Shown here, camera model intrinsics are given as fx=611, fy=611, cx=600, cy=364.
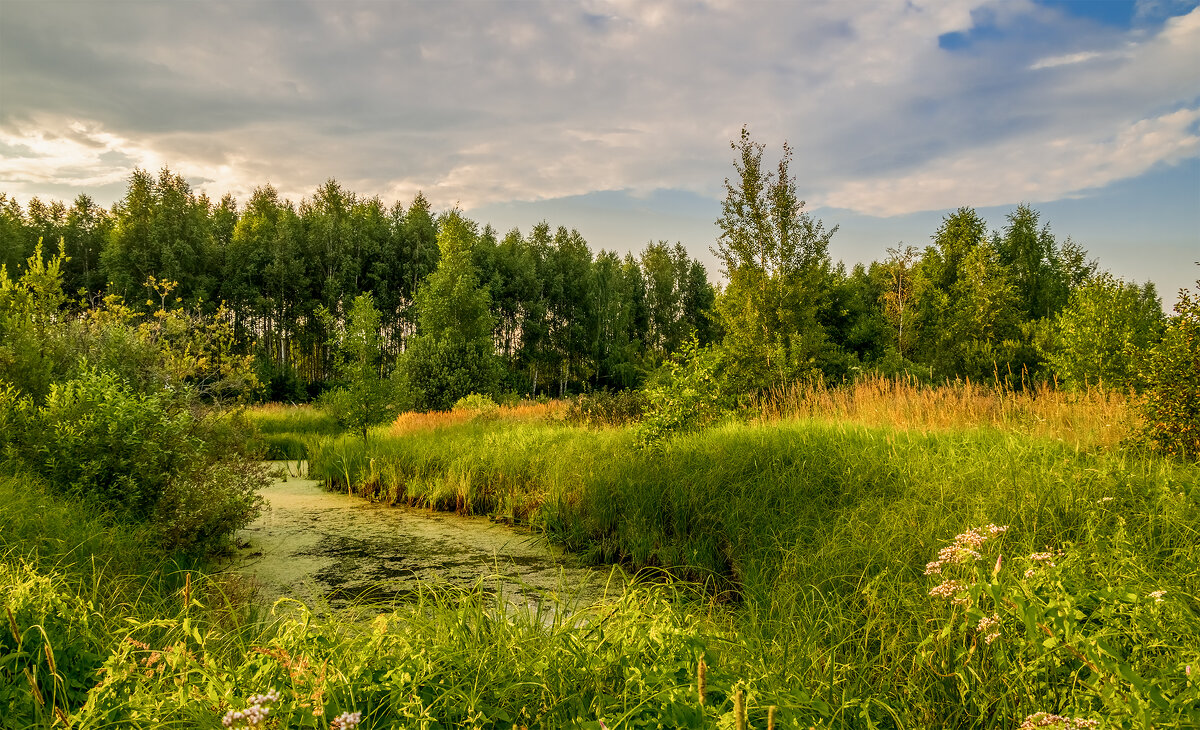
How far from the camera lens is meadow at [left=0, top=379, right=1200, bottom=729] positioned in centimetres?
183

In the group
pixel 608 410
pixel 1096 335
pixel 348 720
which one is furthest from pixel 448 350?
pixel 348 720

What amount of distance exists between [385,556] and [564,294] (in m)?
33.4

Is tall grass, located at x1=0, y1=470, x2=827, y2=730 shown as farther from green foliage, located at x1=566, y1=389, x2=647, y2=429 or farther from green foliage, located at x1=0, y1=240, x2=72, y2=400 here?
green foliage, located at x1=566, y1=389, x2=647, y2=429

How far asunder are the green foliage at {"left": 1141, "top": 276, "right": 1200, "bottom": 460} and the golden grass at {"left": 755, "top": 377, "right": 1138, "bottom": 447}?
13.0 inches

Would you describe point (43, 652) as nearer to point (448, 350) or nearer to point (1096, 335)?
point (1096, 335)

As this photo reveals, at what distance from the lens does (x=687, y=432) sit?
25.3 feet

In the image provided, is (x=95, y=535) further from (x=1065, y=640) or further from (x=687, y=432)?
(x=687, y=432)

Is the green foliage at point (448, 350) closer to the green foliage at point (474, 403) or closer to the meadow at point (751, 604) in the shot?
the green foliage at point (474, 403)

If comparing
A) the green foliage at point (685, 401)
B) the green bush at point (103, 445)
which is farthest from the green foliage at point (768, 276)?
the green bush at point (103, 445)

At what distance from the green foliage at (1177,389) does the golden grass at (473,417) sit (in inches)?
352

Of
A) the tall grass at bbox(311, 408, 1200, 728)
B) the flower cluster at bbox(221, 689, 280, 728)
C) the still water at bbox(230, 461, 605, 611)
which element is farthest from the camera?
the still water at bbox(230, 461, 605, 611)

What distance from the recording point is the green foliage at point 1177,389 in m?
4.73

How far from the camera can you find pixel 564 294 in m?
38.8

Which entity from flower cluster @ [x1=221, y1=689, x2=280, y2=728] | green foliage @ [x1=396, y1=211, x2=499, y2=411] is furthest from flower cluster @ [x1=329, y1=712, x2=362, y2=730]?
green foliage @ [x1=396, y1=211, x2=499, y2=411]
